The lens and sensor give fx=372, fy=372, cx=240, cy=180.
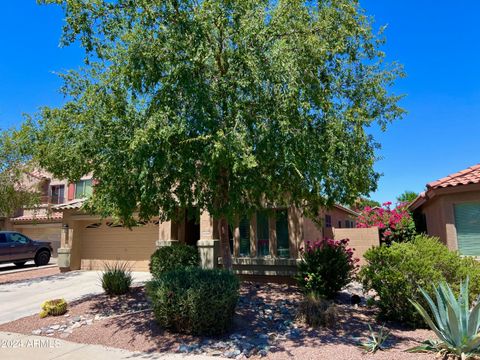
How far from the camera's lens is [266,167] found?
8.05m

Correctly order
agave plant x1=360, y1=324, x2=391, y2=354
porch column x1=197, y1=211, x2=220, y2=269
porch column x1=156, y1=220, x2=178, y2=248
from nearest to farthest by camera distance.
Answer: agave plant x1=360, y1=324, x2=391, y2=354, porch column x1=197, y1=211, x2=220, y2=269, porch column x1=156, y1=220, x2=178, y2=248

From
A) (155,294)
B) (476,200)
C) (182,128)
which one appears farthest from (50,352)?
(476,200)

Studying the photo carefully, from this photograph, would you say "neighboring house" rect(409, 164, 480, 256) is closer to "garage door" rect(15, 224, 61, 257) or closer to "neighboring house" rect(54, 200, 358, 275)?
"neighboring house" rect(54, 200, 358, 275)

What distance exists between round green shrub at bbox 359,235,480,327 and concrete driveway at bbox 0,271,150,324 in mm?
9223

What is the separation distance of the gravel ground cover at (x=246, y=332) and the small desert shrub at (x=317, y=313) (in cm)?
16

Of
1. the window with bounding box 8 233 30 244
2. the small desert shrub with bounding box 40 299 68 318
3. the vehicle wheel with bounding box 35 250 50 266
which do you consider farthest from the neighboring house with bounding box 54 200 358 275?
the vehicle wheel with bounding box 35 250 50 266

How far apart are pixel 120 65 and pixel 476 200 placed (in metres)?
10.5

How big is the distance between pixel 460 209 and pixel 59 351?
11.3 meters

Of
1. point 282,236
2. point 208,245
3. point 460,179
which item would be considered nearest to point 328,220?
point 282,236

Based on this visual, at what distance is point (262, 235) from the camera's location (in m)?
14.2

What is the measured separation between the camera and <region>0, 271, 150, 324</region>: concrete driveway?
10977mm

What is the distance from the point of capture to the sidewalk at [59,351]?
6.72 meters

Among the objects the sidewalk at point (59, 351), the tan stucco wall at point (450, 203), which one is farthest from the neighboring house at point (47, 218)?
the tan stucco wall at point (450, 203)

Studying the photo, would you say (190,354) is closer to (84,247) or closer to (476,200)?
(476,200)
